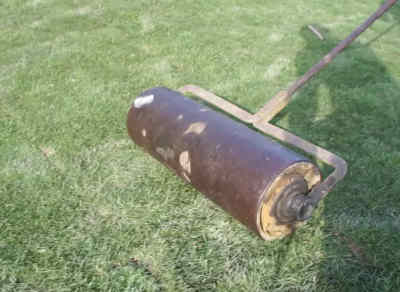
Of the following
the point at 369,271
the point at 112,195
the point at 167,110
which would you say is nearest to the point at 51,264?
the point at 112,195

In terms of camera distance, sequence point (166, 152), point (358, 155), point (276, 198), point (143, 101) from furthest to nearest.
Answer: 1. point (358, 155)
2. point (143, 101)
3. point (166, 152)
4. point (276, 198)

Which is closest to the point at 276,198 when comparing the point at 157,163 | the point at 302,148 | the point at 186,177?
the point at 186,177

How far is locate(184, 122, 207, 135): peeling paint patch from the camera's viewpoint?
2477 mm

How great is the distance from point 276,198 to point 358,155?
1.53m

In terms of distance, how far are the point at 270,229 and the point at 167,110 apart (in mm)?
1121

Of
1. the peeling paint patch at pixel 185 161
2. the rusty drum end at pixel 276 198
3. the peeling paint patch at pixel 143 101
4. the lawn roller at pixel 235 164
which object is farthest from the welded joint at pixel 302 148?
the peeling paint patch at pixel 143 101

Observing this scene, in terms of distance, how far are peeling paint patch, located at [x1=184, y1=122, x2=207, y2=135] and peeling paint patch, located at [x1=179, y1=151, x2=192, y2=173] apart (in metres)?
0.15

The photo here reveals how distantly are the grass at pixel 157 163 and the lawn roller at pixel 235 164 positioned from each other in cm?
31

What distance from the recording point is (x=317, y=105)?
4172mm

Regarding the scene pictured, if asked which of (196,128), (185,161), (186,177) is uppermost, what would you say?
(196,128)

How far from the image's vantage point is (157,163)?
314 cm

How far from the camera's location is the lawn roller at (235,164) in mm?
2162

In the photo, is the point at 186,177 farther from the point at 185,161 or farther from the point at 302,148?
the point at 302,148

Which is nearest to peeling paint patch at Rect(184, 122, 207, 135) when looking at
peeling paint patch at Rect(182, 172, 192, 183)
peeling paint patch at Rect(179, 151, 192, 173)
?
peeling paint patch at Rect(179, 151, 192, 173)
